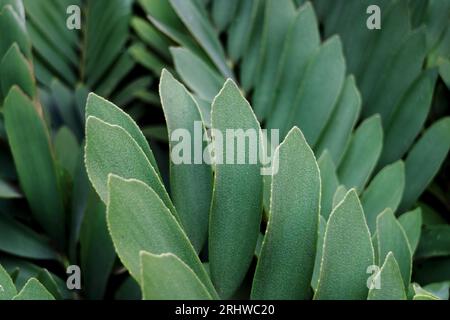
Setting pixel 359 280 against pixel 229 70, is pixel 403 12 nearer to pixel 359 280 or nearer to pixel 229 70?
pixel 229 70

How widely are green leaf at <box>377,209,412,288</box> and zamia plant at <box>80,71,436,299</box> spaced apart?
23 millimetres

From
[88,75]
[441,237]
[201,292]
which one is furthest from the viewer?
[88,75]

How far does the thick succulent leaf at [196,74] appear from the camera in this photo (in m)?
0.56

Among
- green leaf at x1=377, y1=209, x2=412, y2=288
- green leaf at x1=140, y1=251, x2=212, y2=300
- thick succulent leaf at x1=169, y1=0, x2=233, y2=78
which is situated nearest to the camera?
green leaf at x1=140, y1=251, x2=212, y2=300

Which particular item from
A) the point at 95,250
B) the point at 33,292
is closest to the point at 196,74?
the point at 95,250

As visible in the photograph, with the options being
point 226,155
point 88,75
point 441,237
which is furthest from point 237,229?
point 88,75

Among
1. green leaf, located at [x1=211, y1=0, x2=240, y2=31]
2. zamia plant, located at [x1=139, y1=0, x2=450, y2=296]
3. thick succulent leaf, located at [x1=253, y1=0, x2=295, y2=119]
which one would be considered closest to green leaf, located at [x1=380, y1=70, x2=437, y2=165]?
zamia plant, located at [x1=139, y1=0, x2=450, y2=296]

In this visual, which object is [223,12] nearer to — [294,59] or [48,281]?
[294,59]

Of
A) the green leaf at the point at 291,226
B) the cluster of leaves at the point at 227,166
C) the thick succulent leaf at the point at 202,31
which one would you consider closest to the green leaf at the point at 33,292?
the cluster of leaves at the point at 227,166

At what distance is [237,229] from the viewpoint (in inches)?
13.8

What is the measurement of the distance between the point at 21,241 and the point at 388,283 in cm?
30

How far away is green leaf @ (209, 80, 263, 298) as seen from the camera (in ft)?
1.09

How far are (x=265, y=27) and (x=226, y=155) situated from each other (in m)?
0.28

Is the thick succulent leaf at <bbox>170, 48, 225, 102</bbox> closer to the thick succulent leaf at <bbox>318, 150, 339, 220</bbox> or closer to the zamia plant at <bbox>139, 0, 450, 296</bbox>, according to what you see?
the zamia plant at <bbox>139, 0, 450, 296</bbox>
